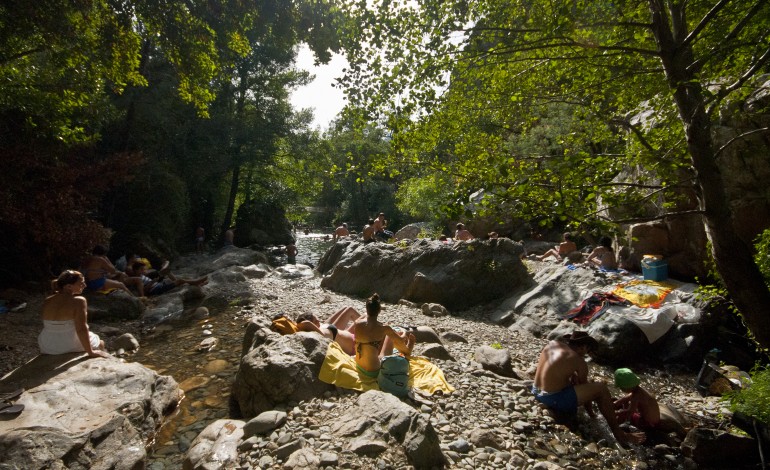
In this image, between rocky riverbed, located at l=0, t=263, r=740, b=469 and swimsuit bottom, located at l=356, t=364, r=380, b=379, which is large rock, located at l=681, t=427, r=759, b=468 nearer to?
rocky riverbed, located at l=0, t=263, r=740, b=469

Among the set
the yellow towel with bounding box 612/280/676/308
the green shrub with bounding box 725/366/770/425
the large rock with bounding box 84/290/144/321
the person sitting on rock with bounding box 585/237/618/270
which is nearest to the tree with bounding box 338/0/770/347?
the green shrub with bounding box 725/366/770/425

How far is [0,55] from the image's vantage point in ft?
26.2

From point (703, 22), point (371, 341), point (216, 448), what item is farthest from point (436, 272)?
point (703, 22)

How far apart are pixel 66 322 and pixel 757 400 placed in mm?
8901

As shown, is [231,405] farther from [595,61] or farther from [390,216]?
[390,216]

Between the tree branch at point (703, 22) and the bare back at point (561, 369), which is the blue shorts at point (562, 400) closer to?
the bare back at point (561, 369)

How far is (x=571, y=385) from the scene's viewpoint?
212 inches

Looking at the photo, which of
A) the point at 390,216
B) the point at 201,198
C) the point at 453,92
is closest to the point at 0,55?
the point at 453,92

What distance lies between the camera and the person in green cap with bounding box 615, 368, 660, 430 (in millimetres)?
5340

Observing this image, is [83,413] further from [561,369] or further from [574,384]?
[574,384]

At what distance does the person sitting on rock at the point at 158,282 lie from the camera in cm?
1284

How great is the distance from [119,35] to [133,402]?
7869 mm

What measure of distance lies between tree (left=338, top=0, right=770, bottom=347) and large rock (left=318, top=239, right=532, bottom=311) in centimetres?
679

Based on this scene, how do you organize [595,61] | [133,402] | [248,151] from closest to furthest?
1. [133,402]
2. [595,61]
3. [248,151]
